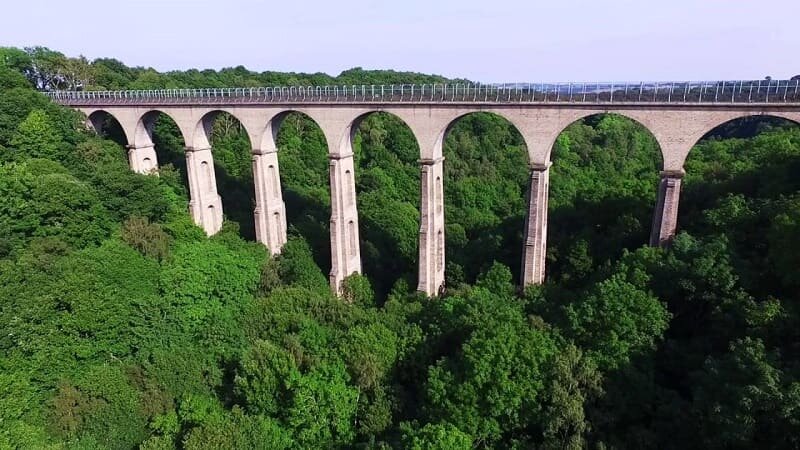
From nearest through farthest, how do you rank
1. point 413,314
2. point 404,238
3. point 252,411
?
point 252,411
point 413,314
point 404,238

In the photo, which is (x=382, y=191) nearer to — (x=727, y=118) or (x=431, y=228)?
(x=431, y=228)

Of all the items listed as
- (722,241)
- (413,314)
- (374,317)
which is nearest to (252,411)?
(374,317)

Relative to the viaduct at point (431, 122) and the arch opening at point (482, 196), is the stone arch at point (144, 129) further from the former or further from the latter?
the arch opening at point (482, 196)

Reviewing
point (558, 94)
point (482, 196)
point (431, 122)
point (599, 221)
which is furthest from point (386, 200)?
point (558, 94)

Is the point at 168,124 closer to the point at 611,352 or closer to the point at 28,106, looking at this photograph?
the point at 28,106

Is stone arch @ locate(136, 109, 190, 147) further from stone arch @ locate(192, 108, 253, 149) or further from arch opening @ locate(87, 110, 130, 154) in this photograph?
stone arch @ locate(192, 108, 253, 149)

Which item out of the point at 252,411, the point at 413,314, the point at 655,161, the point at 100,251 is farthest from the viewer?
the point at 655,161

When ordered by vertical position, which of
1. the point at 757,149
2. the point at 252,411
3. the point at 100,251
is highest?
the point at 757,149
